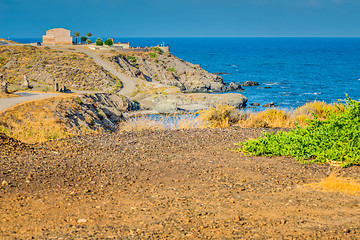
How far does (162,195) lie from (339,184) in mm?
3381

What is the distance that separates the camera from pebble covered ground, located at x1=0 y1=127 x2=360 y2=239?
5840 millimetres

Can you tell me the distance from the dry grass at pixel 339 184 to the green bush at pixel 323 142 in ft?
2.59

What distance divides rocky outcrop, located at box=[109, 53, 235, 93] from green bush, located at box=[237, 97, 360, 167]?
5809cm

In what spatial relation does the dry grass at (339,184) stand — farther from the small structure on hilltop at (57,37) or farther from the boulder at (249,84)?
the small structure on hilltop at (57,37)

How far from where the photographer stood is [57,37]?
84.2 metres

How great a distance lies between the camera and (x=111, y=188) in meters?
7.83

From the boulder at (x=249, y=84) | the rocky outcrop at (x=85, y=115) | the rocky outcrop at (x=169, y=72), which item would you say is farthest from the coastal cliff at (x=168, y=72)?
the rocky outcrop at (x=85, y=115)

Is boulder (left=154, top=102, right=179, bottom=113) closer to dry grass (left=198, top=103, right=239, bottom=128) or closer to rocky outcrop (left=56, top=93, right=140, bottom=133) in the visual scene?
rocky outcrop (left=56, top=93, right=140, bottom=133)

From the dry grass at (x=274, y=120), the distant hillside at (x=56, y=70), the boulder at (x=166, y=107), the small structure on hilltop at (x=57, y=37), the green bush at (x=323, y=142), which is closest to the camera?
the green bush at (x=323, y=142)

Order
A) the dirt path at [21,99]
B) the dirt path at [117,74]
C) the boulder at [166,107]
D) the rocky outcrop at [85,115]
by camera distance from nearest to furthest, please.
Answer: the dirt path at [21,99] < the rocky outcrop at [85,115] < the boulder at [166,107] < the dirt path at [117,74]

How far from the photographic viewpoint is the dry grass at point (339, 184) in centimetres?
737

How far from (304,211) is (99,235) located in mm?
3271

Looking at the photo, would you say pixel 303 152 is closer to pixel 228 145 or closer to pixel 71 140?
pixel 228 145

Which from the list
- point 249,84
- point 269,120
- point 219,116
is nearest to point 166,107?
point 219,116
